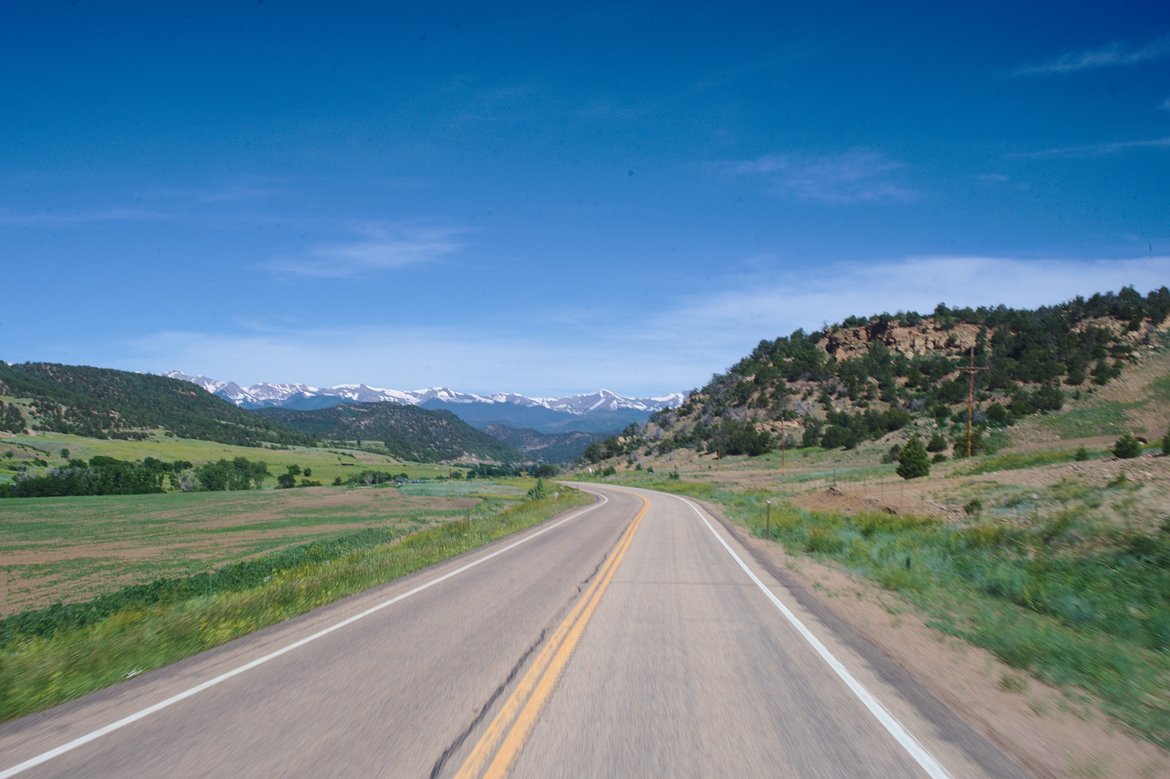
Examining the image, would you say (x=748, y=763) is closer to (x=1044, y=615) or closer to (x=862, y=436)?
(x=1044, y=615)

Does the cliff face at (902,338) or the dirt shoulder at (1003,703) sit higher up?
the cliff face at (902,338)

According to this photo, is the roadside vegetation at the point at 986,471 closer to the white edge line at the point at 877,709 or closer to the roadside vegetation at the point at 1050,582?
the roadside vegetation at the point at 1050,582

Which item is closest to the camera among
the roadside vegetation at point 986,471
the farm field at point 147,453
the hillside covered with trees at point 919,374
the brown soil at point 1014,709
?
the brown soil at point 1014,709

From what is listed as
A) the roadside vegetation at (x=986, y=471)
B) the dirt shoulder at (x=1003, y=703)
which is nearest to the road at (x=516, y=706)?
the dirt shoulder at (x=1003, y=703)

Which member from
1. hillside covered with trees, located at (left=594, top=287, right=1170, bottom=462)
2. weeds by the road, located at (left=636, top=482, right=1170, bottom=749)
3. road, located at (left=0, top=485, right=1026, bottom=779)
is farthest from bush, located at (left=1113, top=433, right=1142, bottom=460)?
road, located at (left=0, top=485, right=1026, bottom=779)

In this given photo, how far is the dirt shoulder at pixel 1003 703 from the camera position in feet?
18.2

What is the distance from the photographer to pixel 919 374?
104625 mm

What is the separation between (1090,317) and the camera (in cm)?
10275

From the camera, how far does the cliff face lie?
115m

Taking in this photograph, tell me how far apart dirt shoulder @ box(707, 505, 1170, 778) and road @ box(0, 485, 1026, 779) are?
12.2 inches

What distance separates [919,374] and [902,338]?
64.6ft

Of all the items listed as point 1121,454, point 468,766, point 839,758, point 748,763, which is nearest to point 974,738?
point 839,758

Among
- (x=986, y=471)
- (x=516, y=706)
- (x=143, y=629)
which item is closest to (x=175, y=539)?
(x=143, y=629)

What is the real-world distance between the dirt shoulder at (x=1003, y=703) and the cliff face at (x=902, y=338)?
114 m
